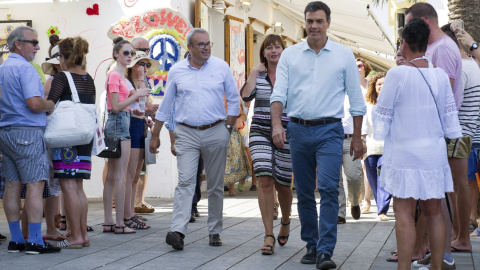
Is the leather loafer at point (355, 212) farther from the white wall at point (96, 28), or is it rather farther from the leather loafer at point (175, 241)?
the white wall at point (96, 28)

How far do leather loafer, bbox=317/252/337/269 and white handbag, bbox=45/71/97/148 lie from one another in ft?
8.05

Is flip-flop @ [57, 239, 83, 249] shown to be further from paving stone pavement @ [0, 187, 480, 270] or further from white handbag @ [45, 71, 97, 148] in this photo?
white handbag @ [45, 71, 97, 148]

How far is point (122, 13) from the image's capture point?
13828 millimetres

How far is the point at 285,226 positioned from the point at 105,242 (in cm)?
179

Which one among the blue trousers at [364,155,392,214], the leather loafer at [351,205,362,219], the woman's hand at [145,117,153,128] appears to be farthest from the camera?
the leather loafer at [351,205,362,219]

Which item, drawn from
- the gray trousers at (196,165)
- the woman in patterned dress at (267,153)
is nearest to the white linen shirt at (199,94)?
the gray trousers at (196,165)

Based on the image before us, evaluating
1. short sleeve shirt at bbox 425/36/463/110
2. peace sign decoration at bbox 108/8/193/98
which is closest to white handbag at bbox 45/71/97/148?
short sleeve shirt at bbox 425/36/463/110

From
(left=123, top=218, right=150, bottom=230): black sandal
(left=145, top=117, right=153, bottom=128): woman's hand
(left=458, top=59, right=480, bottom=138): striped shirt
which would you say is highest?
(left=458, top=59, right=480, bottom=138): striped shirt

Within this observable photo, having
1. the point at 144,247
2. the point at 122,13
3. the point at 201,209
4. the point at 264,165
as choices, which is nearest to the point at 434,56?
the point at 264,165

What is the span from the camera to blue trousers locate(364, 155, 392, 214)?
1071 centimetres

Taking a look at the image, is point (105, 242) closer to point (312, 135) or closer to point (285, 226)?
point (285, 226)

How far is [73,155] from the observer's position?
313 inches

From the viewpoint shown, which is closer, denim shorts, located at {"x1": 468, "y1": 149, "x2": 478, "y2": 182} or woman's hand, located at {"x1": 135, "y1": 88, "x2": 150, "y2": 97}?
denim shorts, located at {"x1": 468, "y1": 149, "x2": 478, "y2": 182}

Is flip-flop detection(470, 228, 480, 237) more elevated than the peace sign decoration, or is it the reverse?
the peace sign decoration
